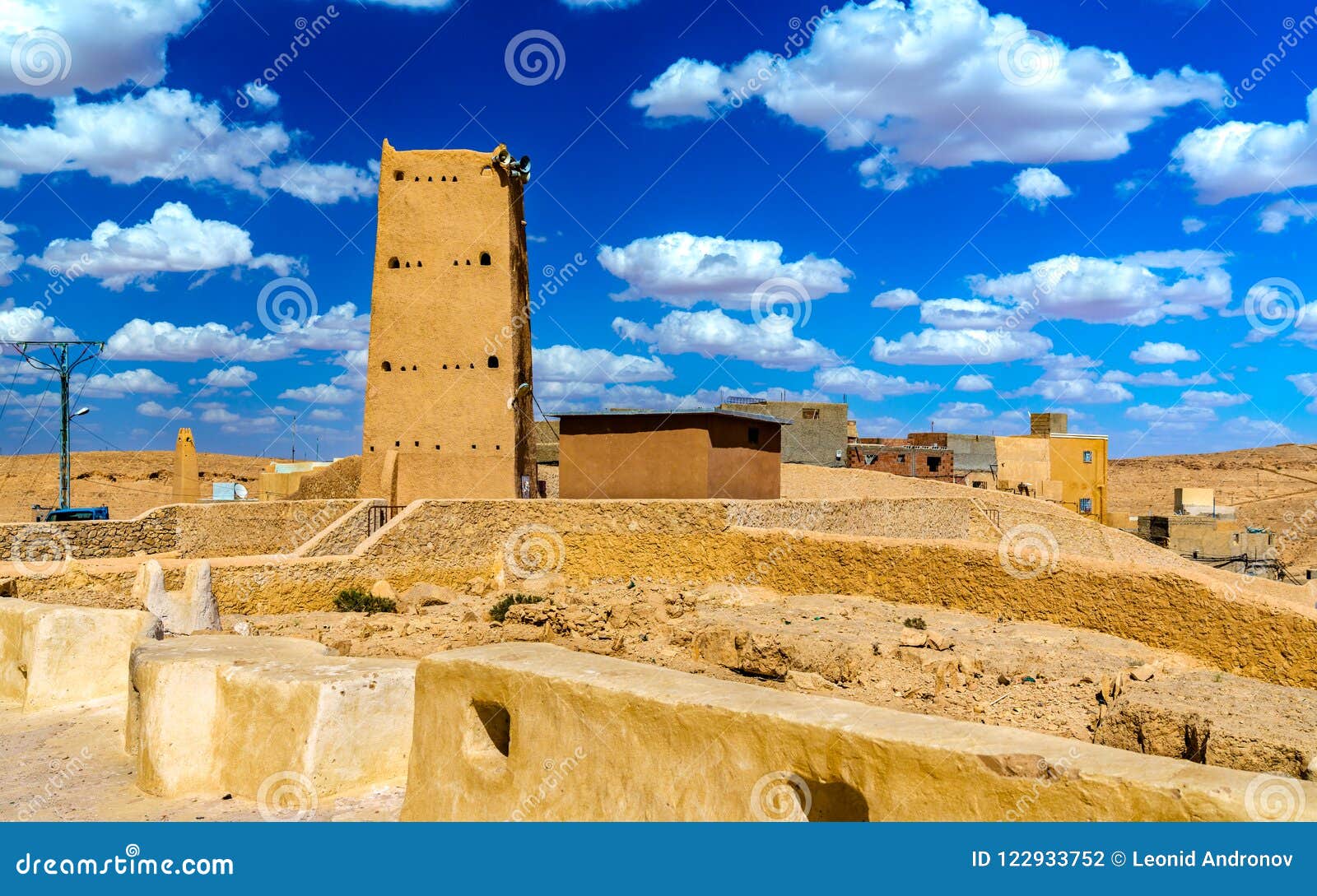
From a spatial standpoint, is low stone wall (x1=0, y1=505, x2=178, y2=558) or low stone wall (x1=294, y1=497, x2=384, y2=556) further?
low stone wall (x1=294, y1=497, x2=384, y2=556)

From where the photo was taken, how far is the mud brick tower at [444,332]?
63.7ft

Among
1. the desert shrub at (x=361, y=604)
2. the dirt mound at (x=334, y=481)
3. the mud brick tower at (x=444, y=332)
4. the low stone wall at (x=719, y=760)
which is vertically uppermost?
the mud brick tower at (x=444, y=332)

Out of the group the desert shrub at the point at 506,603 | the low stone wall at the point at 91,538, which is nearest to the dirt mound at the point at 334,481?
the low stone wall at the point at 91,538

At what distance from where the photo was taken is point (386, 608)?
13930 millimetres

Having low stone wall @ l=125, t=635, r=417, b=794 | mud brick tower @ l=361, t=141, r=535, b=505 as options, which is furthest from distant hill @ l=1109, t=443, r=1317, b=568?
low stone wall @ l=125, t=635, r=417, b=794

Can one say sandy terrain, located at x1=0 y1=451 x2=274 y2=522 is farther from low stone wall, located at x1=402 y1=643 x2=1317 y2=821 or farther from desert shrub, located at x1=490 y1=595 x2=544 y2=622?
low stone wall, located at x1=402 y1=643 x2=1317 y2=821

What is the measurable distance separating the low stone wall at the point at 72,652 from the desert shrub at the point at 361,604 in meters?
5.73

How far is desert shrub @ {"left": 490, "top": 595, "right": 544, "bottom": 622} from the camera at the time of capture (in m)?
12.8

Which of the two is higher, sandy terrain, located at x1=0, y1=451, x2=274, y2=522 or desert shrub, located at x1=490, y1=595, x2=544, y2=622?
sandy terrain, located at x1=0, y1=451, x2=274, y2=522

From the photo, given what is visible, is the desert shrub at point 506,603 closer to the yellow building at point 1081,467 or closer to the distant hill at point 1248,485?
the yellow building at point 1081,467

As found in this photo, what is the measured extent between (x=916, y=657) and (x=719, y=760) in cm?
567

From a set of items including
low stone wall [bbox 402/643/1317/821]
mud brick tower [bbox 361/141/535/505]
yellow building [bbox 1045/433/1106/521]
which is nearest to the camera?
low stone wall [bbox 402/643/1317/821]

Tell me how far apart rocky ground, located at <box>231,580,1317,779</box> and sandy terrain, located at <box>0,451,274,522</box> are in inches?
985
